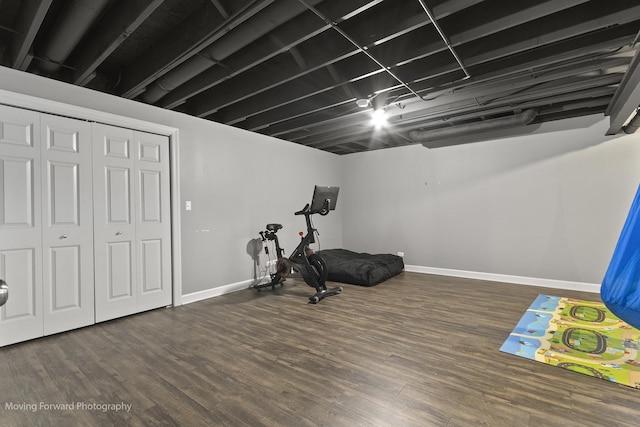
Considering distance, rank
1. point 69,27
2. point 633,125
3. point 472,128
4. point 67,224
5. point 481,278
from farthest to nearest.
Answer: point 481,278, point 472,128, point 633,125, point 67,224, point 69,27

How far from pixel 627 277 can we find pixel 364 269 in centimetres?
406

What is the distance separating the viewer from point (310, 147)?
619cm

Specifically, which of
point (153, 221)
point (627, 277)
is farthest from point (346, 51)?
point (153, 221)

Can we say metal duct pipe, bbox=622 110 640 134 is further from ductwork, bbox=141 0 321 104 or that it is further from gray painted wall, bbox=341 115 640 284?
ductwork, bbox=141 0 321 104

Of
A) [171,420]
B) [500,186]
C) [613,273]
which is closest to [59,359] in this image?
[171,420]

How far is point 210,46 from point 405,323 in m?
3.35

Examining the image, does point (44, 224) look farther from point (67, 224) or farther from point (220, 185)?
point (220, 185)

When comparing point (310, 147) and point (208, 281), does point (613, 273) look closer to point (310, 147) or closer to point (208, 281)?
point (208, 281)

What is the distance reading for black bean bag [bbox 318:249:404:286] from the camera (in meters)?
4.77

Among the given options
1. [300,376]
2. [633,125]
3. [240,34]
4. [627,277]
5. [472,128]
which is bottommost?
[300,376]

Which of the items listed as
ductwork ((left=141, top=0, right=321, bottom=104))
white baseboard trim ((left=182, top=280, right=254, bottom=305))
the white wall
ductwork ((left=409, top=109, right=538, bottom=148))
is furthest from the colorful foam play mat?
the white wall

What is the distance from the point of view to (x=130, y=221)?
351cm

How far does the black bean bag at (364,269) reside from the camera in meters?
4.77

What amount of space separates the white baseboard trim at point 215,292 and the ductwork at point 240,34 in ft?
8.62
